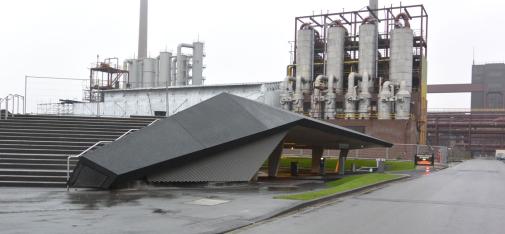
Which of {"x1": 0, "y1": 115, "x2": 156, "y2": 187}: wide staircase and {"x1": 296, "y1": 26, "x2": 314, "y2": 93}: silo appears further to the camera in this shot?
{"x1": 296, "y1": 26, "x2": 314, "y2": 93}: silo

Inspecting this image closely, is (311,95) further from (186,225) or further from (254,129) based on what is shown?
→ (186,225)

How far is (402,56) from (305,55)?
39.3ft

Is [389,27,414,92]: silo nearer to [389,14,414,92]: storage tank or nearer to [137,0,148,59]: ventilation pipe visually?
[389,14,414,92]: storage tank

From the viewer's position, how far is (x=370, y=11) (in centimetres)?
6028

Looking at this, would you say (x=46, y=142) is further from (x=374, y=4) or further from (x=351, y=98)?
(x=374, y=4)

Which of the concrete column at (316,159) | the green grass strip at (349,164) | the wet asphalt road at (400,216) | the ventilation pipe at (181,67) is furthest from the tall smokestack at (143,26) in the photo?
the wet asphalt road at (400,216)

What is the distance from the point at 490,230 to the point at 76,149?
15.0 m

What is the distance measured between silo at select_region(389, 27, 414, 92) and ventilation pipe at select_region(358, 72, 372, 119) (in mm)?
2791

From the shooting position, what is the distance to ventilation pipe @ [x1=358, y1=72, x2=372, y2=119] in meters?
56.3

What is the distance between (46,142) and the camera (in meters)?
20.4

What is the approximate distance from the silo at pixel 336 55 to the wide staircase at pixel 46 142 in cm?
3684

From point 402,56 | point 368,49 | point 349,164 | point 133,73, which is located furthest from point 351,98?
point 133,73

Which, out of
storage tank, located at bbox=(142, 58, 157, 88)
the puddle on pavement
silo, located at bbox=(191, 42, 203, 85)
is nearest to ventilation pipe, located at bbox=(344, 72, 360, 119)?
silo, located at bbox=(191, 42, 203, 85)

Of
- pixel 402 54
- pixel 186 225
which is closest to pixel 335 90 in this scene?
pixel 402 54
